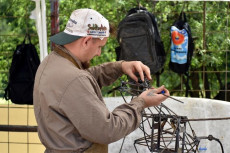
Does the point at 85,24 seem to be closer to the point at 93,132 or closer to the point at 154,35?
the point at 93,132

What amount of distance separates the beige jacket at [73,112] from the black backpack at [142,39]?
10.4 ft

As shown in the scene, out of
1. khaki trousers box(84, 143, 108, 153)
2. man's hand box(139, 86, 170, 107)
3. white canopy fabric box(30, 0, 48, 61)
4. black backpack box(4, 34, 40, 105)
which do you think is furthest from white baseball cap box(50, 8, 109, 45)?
black backpack box(4, 34, 40, 105)

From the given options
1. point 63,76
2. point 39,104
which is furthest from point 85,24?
point 39,104

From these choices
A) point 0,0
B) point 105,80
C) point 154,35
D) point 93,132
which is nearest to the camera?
point 93,132

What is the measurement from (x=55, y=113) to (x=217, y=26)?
5414 mm

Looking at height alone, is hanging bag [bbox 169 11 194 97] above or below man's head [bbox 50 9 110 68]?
below

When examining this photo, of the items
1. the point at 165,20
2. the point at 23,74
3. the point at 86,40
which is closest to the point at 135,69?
the point at 86,40

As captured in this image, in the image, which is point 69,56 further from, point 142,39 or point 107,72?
point 142,39

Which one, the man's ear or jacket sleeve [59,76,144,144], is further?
the man's ear

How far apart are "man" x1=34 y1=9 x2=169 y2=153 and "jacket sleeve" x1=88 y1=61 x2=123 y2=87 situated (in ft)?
1.65

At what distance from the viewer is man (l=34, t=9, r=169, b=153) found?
221 cm

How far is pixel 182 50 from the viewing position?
18.8 ft

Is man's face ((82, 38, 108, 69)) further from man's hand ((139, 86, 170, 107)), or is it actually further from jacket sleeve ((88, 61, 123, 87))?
jacket sleeve ((88, 61, 123, 87))

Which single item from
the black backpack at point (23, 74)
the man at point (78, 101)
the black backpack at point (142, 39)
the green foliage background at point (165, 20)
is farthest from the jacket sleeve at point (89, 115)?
the green foliage background at point (165, 20)
